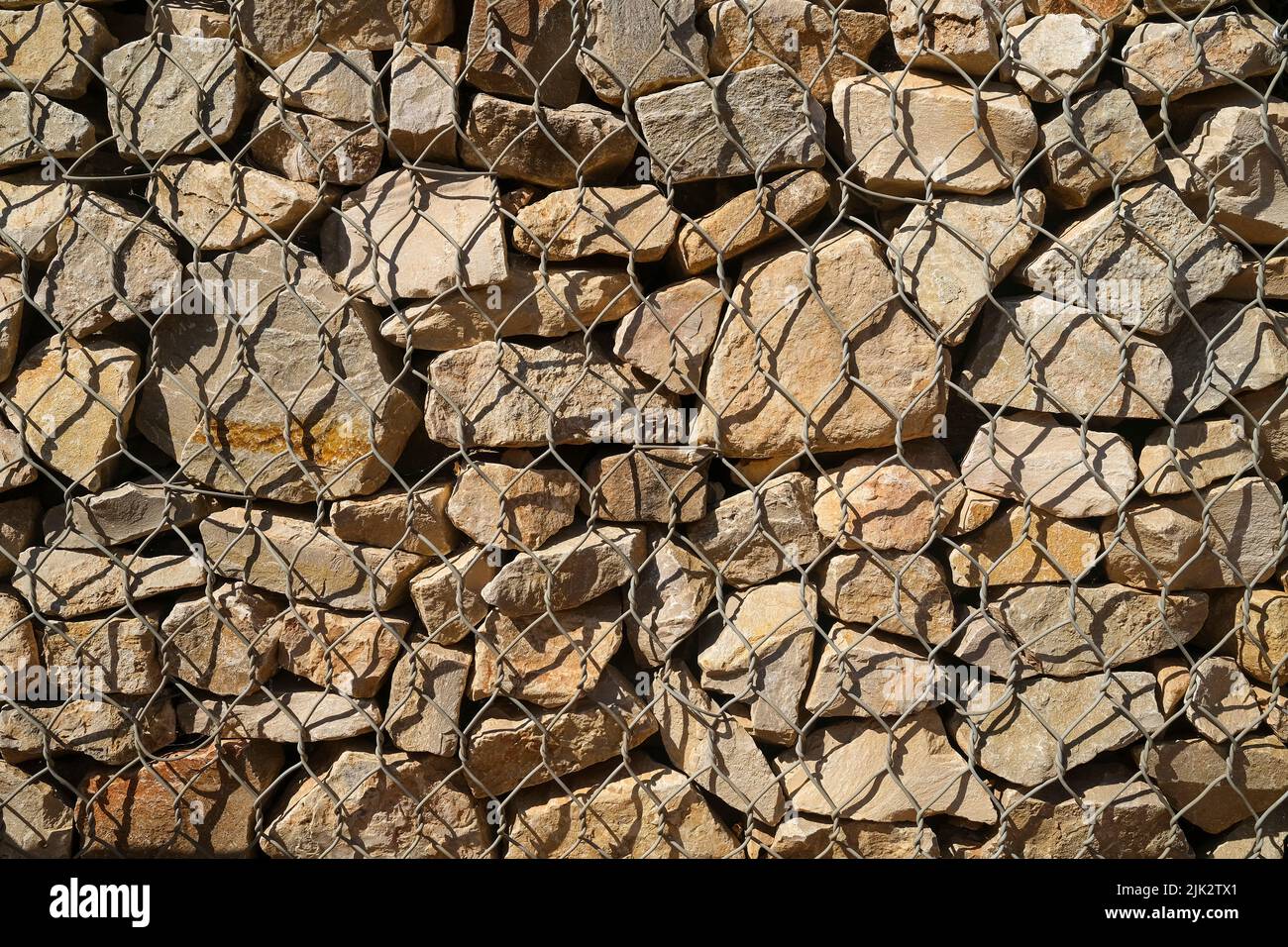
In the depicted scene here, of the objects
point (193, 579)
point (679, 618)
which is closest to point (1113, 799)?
point (679, 618)

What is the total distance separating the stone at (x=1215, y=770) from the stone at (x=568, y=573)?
3.24 feet

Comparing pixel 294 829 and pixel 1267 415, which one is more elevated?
pixel 1267 415

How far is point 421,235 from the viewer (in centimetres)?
161

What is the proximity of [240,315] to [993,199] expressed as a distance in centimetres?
132

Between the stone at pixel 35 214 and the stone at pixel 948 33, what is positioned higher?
the stone at pixel 948 33

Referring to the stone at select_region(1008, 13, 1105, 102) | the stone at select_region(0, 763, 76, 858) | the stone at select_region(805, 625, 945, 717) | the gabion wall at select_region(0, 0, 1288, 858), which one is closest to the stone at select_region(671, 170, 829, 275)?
the gabion wall at select_region(0, 0, 1288, 858)

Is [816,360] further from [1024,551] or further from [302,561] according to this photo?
[302,561]

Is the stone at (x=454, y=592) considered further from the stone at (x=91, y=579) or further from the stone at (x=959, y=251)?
the stone at (x=959, y=251)

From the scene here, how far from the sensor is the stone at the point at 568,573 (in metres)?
1.63

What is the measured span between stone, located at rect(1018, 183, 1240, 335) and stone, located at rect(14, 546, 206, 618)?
159cm

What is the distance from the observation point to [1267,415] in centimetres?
161

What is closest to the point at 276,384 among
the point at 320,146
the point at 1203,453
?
the point at 320,146

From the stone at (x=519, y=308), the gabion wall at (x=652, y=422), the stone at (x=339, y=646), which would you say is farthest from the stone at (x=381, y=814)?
the stone at (x=519, y=308)

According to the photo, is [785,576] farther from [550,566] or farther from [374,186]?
[374,186]
